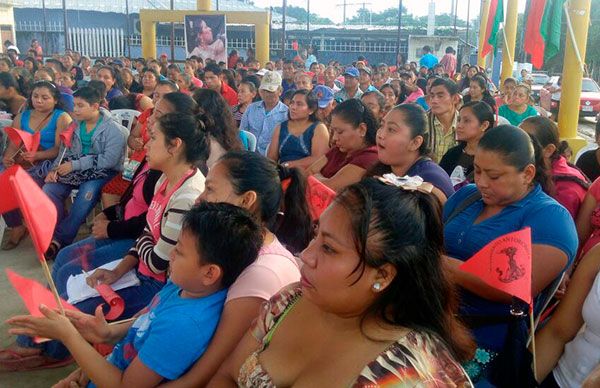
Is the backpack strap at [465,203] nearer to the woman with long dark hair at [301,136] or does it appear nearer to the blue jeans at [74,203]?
the woman with long dark hair at [301,136]

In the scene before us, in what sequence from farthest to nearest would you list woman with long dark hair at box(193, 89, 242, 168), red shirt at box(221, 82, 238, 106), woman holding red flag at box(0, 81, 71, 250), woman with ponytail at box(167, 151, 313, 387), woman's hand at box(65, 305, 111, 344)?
1. red shirt at box(221, 82, 238, 106)
2. woman holding red flag at box(0, 81, 71, 250)
3. woman with long dark hair at box(193, 89, 242, 168)
4. woman's hand at box(65, 305, 111, 344)
5. woman with ponytail at box(167, 151, 313, 387)

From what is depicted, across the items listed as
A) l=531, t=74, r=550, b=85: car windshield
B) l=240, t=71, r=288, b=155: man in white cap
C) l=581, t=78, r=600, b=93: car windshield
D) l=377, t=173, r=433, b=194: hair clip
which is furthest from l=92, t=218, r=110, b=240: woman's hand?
l=531, t=74, r=550, b=85: car windshield

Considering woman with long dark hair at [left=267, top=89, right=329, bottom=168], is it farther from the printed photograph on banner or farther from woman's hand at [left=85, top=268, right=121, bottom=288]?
the printed photograph on banner

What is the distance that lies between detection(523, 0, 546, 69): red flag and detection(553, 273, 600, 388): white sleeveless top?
636 centimetres

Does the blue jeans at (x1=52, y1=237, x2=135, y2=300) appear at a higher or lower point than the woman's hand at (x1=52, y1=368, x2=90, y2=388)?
higher

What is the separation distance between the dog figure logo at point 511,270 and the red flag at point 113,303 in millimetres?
1844

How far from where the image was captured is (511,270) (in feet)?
6.14

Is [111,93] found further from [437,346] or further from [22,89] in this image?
[437,346]

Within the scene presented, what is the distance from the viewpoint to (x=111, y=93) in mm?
8406

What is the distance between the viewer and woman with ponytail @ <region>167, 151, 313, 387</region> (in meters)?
1.98

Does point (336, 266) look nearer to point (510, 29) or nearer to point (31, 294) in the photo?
point (31, 294)

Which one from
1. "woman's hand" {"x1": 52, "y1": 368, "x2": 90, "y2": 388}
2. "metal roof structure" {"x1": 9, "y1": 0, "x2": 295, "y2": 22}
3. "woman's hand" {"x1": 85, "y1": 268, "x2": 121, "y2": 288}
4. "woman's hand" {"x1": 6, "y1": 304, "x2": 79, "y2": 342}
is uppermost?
"metal roof structure" {"x1": 9, "y1": 0, "x2": 295, "y2": 22}

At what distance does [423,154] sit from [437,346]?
2076mm

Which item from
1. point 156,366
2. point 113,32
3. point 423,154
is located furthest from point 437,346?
point 113,32
